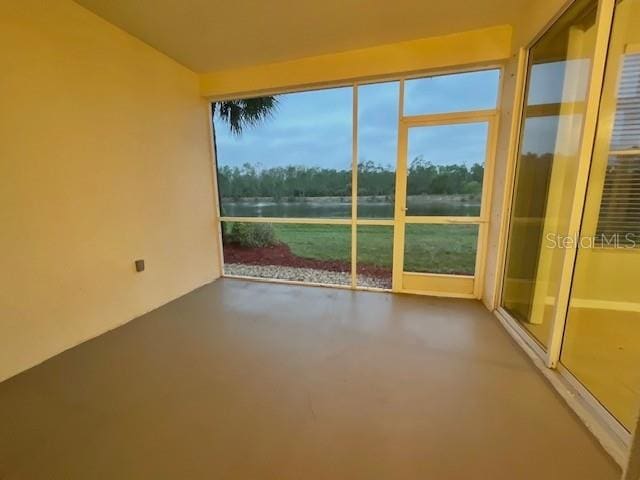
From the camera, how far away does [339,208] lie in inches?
136

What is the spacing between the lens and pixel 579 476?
119cm

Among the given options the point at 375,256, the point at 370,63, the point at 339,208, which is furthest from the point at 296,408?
the point at 370,63

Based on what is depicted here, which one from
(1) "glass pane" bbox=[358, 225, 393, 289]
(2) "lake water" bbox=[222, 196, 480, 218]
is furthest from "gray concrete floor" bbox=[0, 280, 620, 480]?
(2) "lake water" bbox=[222, 196, 480, 218]

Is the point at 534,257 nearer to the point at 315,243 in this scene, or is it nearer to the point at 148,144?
the point at 315,243

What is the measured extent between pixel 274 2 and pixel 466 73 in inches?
78.0

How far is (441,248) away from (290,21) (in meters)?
2.75

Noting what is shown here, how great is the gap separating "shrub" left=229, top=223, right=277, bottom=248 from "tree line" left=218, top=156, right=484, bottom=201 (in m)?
0.46

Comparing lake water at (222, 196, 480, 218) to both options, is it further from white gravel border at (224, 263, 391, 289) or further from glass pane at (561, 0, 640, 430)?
glass pane at (561, 0, 640, 430)

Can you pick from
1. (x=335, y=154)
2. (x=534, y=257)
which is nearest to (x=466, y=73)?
(x=335, y=154)

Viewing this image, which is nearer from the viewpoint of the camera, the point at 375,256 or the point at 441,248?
the point at 441,248

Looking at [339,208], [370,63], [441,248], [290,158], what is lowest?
[441,248]

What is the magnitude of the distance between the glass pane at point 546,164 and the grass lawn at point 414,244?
0.49 meters

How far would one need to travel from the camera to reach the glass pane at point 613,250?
159cm

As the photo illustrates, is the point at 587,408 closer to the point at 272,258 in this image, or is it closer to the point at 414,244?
the point at 414,244
